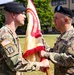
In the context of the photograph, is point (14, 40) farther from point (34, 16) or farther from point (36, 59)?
point (34, 16)

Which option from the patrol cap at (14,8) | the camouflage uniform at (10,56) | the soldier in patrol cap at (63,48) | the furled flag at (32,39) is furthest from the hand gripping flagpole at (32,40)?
the patrol cap at (14,8)

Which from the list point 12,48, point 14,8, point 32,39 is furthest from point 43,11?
point 12,48

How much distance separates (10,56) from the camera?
3.47m

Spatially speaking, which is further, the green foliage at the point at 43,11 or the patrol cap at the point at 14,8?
the green foliage at the point at 43,11

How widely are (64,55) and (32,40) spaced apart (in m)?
0.55

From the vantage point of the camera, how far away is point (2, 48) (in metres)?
3.54

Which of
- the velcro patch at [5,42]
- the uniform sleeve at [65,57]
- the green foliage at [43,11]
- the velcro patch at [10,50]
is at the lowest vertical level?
the green foliage at [43,11]

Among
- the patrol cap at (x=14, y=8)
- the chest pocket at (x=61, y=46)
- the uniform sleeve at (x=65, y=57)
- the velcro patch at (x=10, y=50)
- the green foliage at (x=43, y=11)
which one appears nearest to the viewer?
the velcro patch at (x=10, y=50)

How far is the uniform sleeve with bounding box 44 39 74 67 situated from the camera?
388 centimetres

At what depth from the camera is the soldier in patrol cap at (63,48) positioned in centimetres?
391

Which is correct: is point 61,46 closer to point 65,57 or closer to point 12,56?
point 65,57

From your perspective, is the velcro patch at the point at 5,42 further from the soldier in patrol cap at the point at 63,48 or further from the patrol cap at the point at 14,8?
the soldier in patrol cap at the point at 63,48

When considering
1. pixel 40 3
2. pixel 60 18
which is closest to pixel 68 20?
pixel 60 18

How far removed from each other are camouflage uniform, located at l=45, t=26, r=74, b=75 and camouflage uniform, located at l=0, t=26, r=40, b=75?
40 centimetres
